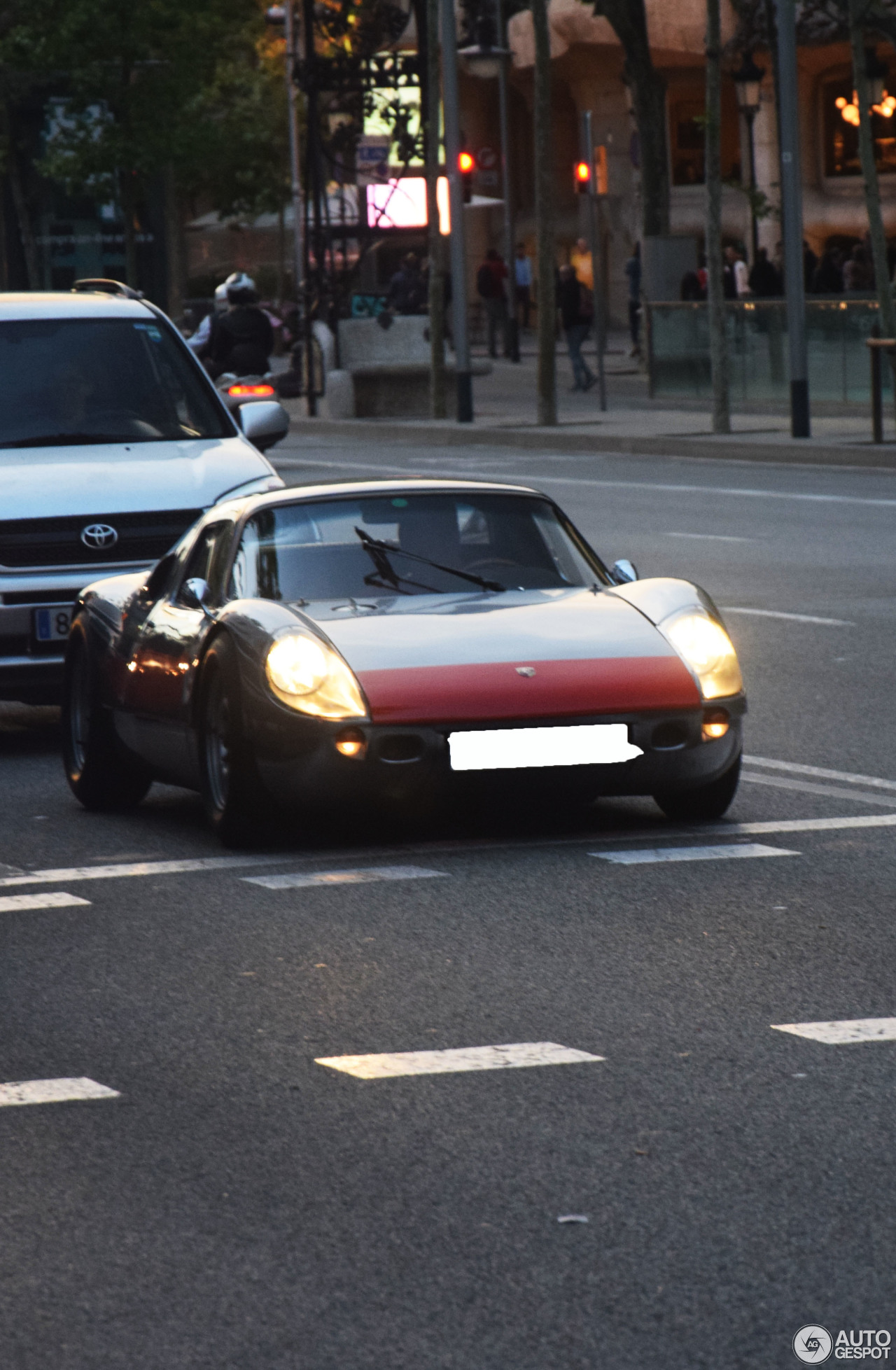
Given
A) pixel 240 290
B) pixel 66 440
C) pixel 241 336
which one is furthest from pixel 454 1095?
pixel 241 336

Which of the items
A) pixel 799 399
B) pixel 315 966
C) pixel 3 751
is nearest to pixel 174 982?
pixel 315 966

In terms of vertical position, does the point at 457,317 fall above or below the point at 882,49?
below

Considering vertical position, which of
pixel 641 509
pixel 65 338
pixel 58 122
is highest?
pixel 58 122

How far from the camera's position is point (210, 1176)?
4941 millimetres

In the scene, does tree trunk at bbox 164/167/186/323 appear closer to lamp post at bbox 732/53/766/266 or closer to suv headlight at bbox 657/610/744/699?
lamp post at bbox 732/53/766/266

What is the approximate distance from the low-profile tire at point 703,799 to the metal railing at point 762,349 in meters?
23.7

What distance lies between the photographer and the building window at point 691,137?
72.1 metres

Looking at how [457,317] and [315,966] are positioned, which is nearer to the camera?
[315,966]

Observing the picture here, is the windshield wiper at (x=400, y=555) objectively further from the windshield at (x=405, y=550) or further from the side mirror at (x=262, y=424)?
the side mirror at (x=262, y=424)

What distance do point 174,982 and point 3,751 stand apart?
5.06 meters

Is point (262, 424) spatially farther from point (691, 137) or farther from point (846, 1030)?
point (691, 137)

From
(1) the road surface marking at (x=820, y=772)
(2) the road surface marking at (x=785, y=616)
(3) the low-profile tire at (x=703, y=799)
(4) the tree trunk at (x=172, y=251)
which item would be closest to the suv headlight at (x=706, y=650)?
(3) the low-profile tire at (x=703, y=799)

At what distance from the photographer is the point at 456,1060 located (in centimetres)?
579

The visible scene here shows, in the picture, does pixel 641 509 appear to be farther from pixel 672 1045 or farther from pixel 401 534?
pixel 672 1045
